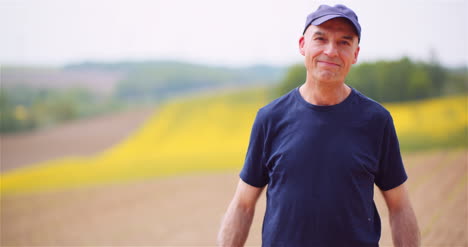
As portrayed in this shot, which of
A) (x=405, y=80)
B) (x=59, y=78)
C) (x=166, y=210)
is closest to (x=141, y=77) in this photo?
(x=59, y=78)

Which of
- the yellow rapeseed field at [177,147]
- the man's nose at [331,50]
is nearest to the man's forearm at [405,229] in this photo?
the man's nose at [331,50]

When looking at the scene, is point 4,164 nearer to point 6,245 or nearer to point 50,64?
point 50,64

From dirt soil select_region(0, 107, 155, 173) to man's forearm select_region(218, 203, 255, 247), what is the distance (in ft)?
26.2

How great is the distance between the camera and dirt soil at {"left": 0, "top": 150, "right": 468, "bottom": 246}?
168 inches

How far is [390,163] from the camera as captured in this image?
143 cm

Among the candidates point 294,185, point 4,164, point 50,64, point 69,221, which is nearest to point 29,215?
point 69,221

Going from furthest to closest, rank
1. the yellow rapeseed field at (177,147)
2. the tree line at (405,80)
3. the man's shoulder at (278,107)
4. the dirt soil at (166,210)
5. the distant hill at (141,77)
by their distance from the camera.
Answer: the distant hill at (141,77)
the yellow rapeseed field at (177,147)
the tree line at (405,80)
the dirt soil at (166,210)
the man's shoulder at (278,107)

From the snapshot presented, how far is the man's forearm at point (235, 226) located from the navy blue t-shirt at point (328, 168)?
0.40ft

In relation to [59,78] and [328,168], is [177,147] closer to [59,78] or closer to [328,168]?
[59,78]

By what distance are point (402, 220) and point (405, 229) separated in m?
0.03

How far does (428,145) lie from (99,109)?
6.87 m

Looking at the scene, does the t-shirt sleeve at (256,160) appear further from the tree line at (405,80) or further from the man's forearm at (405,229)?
the tree line at (405,80)

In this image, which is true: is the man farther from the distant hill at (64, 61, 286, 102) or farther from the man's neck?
the distant hill at (64, 61, 286, 102)

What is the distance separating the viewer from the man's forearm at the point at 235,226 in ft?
4.98
